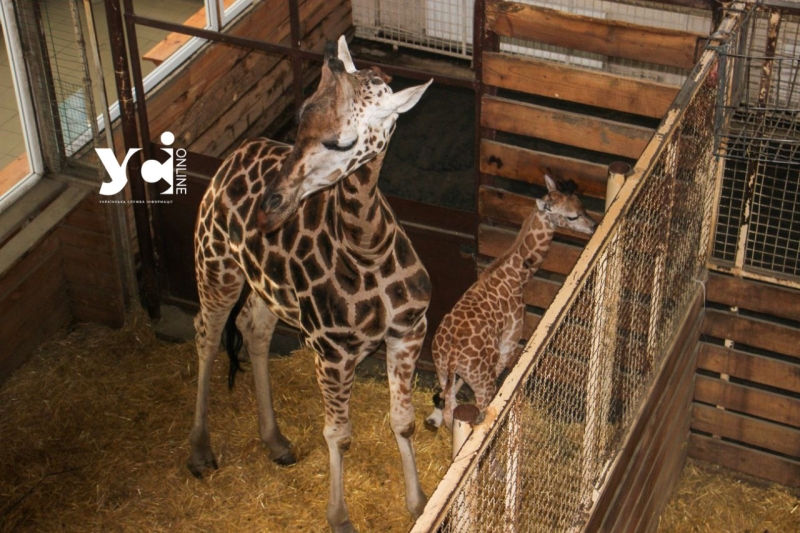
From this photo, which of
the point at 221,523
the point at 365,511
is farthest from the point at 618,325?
the point at 221,523

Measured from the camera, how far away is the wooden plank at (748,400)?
635 centimetres

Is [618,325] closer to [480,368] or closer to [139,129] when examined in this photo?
[480,368]

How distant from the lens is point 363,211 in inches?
193

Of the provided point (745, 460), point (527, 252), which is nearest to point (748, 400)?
point (745, 460)

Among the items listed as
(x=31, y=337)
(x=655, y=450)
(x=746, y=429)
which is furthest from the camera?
(x=31, y=337)

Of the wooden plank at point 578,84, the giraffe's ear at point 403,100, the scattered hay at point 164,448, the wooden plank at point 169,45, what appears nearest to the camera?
the giraffe's ear at point 403,100

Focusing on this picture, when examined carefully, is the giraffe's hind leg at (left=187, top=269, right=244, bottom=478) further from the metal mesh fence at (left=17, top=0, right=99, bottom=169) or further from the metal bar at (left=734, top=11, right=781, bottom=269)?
the metal bar at (left=734, top=11, right=781, bottom=269)

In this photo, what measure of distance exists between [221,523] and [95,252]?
2246mm

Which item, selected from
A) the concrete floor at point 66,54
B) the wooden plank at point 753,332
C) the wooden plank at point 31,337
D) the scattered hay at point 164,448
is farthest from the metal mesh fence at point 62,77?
the wooden plank at point 753,332

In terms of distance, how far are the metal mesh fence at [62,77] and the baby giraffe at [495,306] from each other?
9.43ft

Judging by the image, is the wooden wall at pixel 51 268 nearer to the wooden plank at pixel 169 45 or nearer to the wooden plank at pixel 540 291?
the wooden plank at pixel 169 45

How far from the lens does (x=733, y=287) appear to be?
6.17 metres

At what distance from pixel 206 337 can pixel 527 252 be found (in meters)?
1.88

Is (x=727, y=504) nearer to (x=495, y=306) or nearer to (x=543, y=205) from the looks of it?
(x=495, y=306)
